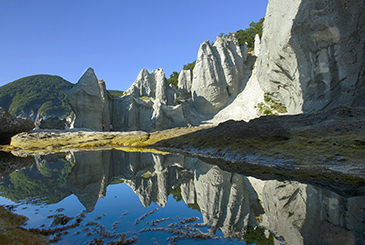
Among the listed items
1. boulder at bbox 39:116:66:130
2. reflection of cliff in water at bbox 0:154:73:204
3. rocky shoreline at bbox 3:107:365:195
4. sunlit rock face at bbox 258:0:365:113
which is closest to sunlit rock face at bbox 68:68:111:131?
boulder at bbox 39:116:66:130

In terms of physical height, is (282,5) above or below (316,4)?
above

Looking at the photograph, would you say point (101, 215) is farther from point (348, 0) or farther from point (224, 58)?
point (224, 58)

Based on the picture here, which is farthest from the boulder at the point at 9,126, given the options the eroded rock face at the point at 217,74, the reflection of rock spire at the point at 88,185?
the eroded rock face at the point at 217,74

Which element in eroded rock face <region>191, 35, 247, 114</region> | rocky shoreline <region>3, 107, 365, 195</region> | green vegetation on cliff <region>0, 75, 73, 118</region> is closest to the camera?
rocky shoreline <region>3, 107, 365, 195</region>

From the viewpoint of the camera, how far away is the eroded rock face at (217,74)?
35906 millimetres

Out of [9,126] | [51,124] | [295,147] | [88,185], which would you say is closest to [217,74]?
[51,124]

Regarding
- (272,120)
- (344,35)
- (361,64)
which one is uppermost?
(344,35)

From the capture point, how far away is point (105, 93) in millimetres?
29375

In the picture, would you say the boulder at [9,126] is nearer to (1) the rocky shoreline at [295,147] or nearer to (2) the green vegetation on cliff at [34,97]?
(1) the rocky shoreline at [295,147]

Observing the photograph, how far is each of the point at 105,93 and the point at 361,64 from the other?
2749cm

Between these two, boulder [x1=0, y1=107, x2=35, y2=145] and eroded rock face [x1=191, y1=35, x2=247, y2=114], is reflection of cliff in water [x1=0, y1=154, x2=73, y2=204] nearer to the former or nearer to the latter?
boulder [x1=0, y1=107, x2=35, y2=145]

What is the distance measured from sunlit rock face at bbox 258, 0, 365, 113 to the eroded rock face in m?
14.7

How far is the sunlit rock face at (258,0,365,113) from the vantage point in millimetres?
15250

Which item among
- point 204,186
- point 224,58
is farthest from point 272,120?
point 224,58
